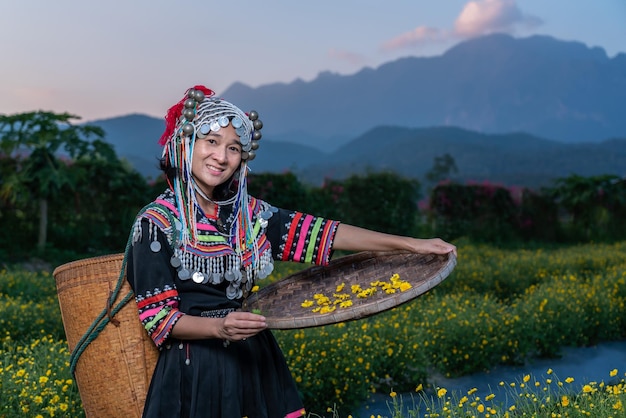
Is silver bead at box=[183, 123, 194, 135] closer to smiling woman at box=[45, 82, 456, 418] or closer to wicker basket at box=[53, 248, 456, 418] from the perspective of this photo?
smiling woman at box=[45, 82, 456, 418]

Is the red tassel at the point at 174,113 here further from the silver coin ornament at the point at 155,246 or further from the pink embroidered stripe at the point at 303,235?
the pink embroidered stripe at the point at 303,235

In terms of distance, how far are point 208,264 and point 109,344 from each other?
1.47 feet

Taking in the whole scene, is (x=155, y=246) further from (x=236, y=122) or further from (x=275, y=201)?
(x=275, y=201)

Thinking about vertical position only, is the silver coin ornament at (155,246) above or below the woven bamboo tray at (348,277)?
above

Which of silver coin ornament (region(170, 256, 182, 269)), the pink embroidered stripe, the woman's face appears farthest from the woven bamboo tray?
the woman's face

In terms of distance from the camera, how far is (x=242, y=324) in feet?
7.09

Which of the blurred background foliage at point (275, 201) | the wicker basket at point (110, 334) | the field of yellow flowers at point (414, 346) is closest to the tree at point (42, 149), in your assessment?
the blurred background foliage at point (275, 201)

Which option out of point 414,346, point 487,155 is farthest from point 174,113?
point 487,155

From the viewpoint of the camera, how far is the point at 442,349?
586 centimetres

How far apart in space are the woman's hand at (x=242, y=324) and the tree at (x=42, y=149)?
8.89 m

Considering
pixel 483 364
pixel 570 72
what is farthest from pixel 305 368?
pixel 570 72

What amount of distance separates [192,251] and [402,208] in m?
11.7

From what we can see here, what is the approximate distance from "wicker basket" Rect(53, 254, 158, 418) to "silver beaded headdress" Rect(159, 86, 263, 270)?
0.31 meters

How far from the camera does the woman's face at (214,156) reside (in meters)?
2.49
